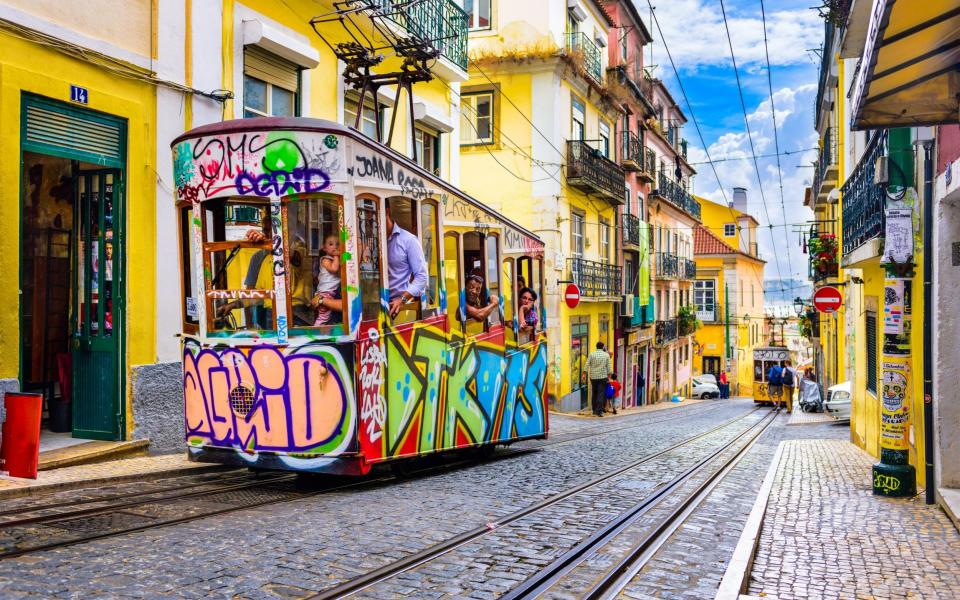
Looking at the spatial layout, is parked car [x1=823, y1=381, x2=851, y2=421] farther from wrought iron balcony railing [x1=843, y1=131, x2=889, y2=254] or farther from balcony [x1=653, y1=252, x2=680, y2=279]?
balcony [x1=653, y1=252, x2=680, y2=279]

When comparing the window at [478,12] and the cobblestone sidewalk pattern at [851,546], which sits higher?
the window at [478,12]

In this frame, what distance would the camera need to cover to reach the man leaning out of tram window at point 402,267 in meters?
8.27

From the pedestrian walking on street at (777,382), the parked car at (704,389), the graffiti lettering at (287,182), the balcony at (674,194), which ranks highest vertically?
the balcony at (674,194)

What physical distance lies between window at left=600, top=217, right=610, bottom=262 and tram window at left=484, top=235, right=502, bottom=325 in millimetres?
20595

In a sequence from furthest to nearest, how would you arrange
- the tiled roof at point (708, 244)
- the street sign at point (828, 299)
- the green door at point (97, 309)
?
the tiled roof at point (708, 244) < the street sign at point (828, 299) < the green door at point (97, 309)

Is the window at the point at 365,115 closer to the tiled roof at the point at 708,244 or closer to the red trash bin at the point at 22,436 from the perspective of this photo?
the red trash bin at the point at 22,436

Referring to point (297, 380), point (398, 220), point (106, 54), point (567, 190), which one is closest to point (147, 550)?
point (297, 380)

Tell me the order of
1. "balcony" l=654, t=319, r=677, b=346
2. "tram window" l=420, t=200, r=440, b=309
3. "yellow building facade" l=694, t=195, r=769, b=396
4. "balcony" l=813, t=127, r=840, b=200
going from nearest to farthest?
"tram window" l=420, t=200, r=440, b=309 → "balcony" l=813, t=127, r=840, b=200 → "balcony" l=654, t=319, r=677, b=346 → "yellow building facade" l=694, t=195, r=769, b=396

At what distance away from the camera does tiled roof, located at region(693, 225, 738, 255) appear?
2259 inches

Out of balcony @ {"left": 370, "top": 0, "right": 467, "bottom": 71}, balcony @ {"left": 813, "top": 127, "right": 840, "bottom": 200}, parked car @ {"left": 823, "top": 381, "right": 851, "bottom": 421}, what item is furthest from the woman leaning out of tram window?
balcony @ {"left": 813, "top": 127, "right": 840, "bottom": 200}

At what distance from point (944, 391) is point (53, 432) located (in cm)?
1004

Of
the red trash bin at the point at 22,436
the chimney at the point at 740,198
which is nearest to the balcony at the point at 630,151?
the red trash bin at the point at 22,436

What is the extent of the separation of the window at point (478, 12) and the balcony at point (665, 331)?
1924cm

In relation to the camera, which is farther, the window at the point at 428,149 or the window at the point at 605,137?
the window at the point at 605,137
